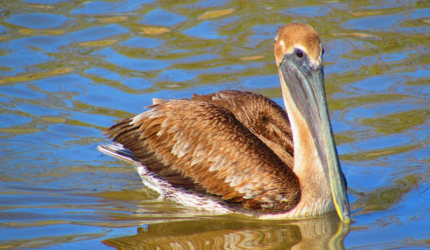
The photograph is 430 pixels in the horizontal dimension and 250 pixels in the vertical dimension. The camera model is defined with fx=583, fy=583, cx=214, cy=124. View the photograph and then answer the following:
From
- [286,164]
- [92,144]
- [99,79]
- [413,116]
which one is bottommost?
[286,164]

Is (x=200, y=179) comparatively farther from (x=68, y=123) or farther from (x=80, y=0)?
(x=80, y=0)

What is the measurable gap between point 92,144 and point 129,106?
94cm

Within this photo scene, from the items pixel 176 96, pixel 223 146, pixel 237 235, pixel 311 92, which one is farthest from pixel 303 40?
pixel 176 96

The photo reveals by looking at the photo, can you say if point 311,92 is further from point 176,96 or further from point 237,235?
point 176,96

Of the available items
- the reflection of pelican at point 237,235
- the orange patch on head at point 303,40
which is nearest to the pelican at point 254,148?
the orange patch on head at point 303,40

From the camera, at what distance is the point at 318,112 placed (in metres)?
4.72

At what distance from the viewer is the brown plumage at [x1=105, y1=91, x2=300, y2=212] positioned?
15.9 ft

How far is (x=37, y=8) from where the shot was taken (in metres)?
9.84

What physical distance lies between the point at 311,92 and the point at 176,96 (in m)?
3.03

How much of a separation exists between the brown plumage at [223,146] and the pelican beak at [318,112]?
34cm

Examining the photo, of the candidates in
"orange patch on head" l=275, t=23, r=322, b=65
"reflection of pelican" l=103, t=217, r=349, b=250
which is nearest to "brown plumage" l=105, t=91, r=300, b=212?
→ "reflection of pelican" l=103, t=217, r=349, b=250

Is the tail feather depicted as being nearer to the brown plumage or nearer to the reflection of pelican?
the brown plumage

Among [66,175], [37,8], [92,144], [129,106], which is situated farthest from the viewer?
[37,8]

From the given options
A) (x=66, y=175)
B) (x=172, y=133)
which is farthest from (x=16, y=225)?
(x=172, y=133)
